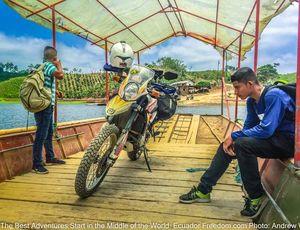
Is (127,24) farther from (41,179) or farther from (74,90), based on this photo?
(74,90)

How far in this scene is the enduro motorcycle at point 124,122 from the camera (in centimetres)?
254

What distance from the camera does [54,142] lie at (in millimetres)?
4113

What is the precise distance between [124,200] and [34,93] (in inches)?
64.1

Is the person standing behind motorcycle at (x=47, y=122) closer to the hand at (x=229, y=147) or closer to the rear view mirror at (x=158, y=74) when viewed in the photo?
the rear view mirror at (x=158, y=74)

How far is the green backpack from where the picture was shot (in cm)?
336

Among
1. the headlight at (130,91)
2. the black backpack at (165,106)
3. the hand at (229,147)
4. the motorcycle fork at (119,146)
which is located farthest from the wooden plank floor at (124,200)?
the headlight at (130,91)

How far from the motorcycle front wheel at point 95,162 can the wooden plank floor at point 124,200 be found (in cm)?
10

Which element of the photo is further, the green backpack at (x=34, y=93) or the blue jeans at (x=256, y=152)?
the green backpack at (x=34, y=93)

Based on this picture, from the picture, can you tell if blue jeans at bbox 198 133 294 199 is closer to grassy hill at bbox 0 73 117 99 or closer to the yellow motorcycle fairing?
the yellow motorcycle fairing

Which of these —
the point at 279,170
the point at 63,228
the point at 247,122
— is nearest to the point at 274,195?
the point at 279,170

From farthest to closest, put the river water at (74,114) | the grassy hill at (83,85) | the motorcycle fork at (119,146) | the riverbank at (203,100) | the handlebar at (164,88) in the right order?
the grassy hill at (83,85) → the riverbank at (203,100) → the river water at (74,114) → the handlebar at (164,88) → the motorcycle fork at (119,146)

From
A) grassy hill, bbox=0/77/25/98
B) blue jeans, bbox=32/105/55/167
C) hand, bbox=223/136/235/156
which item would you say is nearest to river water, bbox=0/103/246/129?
blue jeans, bbox=32/105/55/167

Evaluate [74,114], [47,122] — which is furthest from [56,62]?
[74,114]

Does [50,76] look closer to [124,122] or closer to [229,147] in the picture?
[124,122]
